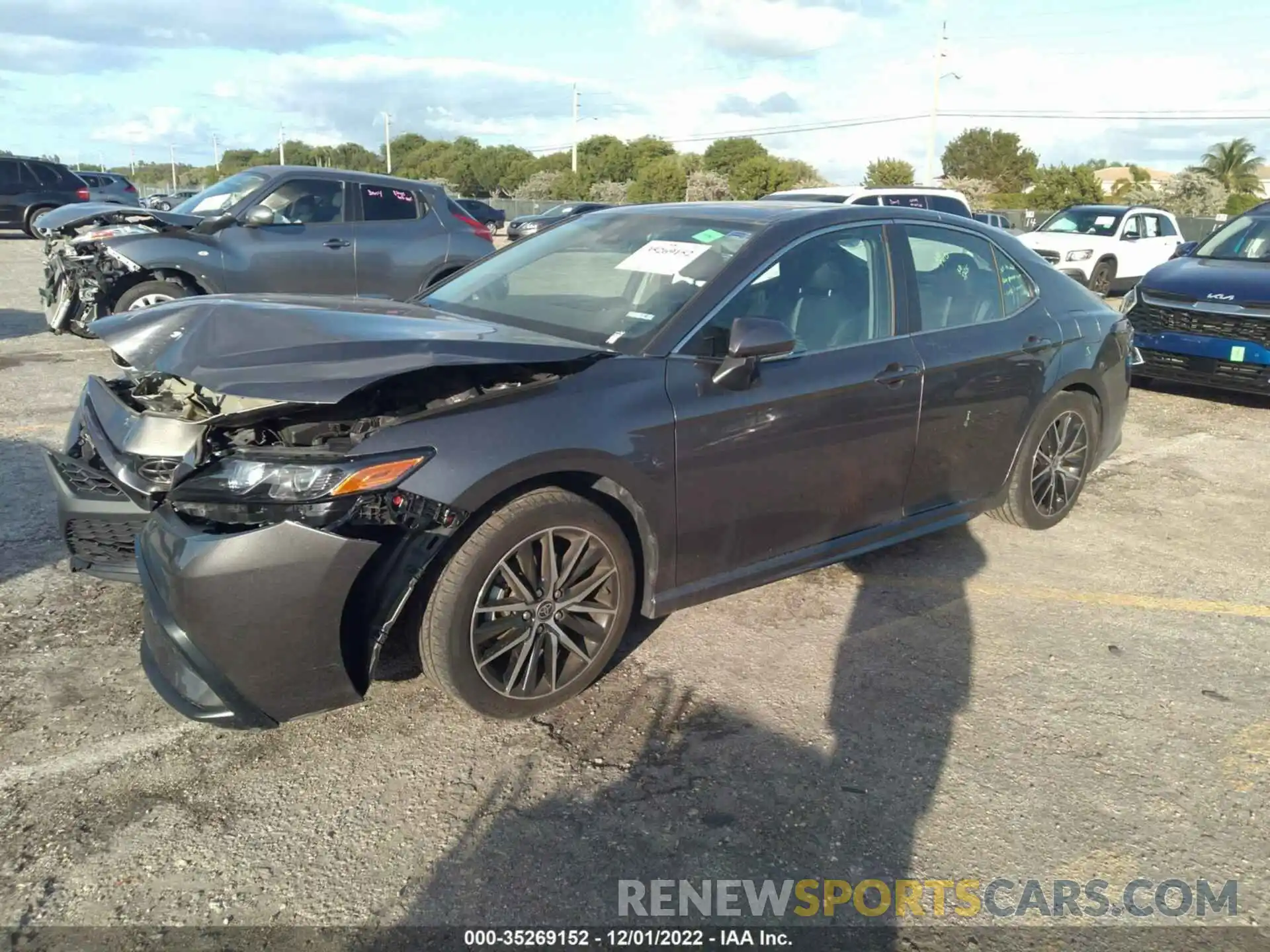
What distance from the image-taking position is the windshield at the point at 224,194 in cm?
928

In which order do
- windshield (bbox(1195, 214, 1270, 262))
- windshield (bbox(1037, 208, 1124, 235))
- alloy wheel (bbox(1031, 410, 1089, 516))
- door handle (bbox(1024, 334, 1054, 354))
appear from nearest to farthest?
door handle (bbox(1024, 334, 1054, 354)), alloy wheel (bbox(1031, 410, 1089, 516)), windshield (bbox(1195, 214, 1270, 262)), windshield (bbox(1037, 208, 1124, 235))

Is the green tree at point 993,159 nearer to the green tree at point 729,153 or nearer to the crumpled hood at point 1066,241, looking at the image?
the green tree at point 729,153

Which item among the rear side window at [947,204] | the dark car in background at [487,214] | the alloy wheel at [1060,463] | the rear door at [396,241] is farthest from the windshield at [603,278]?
the dark car in background at [487,214]

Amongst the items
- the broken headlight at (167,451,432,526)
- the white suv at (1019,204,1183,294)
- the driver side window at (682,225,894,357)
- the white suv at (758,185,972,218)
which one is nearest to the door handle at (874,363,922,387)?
the driver side window at (682,225,894,357)

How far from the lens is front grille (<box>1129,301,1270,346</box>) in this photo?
7816 millimetres

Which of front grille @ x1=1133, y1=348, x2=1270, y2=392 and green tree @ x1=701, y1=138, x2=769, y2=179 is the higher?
green tree @ x1=701, y1=138, x2=769, y2=179

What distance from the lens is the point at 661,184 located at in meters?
57.1

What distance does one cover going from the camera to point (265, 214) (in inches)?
348

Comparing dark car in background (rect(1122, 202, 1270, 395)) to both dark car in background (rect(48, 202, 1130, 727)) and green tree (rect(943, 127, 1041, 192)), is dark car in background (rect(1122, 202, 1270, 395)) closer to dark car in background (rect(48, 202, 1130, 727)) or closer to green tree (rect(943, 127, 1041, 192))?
dark car in background (rect(48, 202, 1130, 727))

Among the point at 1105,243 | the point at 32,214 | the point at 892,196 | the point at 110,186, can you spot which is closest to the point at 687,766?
the point at 892,196

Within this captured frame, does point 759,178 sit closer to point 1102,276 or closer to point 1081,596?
point 1102,276

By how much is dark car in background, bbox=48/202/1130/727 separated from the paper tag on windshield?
0.02 metres

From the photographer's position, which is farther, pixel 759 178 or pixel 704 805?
pixel 759 178

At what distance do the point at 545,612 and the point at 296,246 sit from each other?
717cm
